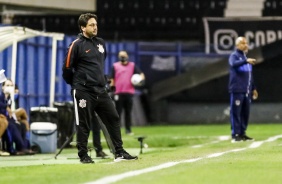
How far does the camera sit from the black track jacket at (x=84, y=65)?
1495cm

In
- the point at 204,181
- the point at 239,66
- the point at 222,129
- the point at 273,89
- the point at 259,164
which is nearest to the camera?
the point at 204,181

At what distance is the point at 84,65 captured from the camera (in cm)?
Result: 1499

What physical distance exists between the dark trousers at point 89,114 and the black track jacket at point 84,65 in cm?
11

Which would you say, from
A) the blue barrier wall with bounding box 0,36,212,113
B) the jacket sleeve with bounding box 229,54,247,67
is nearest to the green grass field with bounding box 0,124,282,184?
the jacket sleeve with bounding box 229,54,247,67

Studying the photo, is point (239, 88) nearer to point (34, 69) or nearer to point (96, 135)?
point (96, 135)

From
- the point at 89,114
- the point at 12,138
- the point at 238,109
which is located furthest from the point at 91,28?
the point at 238,109

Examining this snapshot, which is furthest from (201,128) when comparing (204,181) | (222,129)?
(204,181)

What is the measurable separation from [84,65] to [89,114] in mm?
670

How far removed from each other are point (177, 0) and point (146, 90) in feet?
13.7

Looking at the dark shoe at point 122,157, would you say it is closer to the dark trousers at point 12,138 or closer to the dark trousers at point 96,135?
the dark trousers at point 96,135

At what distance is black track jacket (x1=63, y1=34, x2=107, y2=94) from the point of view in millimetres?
14945

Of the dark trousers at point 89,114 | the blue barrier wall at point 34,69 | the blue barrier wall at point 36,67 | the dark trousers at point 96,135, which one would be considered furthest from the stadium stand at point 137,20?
the dark trousers at point 89,114

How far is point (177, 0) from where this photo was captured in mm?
34625

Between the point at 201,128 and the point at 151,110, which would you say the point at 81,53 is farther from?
the point at 151,110
